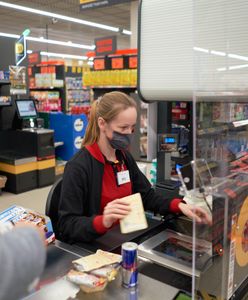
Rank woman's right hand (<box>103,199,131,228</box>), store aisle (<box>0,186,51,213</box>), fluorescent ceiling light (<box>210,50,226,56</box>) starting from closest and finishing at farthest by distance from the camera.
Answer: fluorescent ceiling light (<box>210,50,226,56</box>)
woman's right hand (<box>103,199,131,228</box>)
store aisle (<box>0,186,51,213</box>)

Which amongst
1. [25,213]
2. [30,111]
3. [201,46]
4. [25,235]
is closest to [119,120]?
[25,213]

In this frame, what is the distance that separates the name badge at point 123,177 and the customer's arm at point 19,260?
1.10m

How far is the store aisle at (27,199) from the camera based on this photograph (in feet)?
16.4

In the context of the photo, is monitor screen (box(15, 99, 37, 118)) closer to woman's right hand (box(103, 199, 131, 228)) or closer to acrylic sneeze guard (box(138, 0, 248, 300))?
acrylic sneeze guard (box(138, 0, 248, 300))

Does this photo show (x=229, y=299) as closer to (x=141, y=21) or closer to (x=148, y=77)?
(x=148, y=77)

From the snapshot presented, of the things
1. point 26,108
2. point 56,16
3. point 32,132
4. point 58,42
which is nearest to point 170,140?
point 32,132

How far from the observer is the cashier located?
1.69m

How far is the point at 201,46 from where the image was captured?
3.66 feet

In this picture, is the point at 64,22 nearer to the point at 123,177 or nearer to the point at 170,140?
the point at 170,140

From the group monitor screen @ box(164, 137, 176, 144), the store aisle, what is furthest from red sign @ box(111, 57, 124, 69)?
monitor screen @ box(164, 137, 176, 144)

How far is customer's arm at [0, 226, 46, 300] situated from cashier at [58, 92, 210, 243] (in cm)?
70

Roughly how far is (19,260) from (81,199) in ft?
3.17

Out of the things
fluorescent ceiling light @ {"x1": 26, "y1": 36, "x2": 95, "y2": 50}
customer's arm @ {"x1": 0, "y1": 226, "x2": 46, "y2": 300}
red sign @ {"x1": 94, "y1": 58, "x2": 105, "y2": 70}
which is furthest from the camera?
fluorescent ceiling light @ {"x1": 26, "y1": 36, "x2": 95, "y2": 50}

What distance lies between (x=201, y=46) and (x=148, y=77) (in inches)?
30.3
